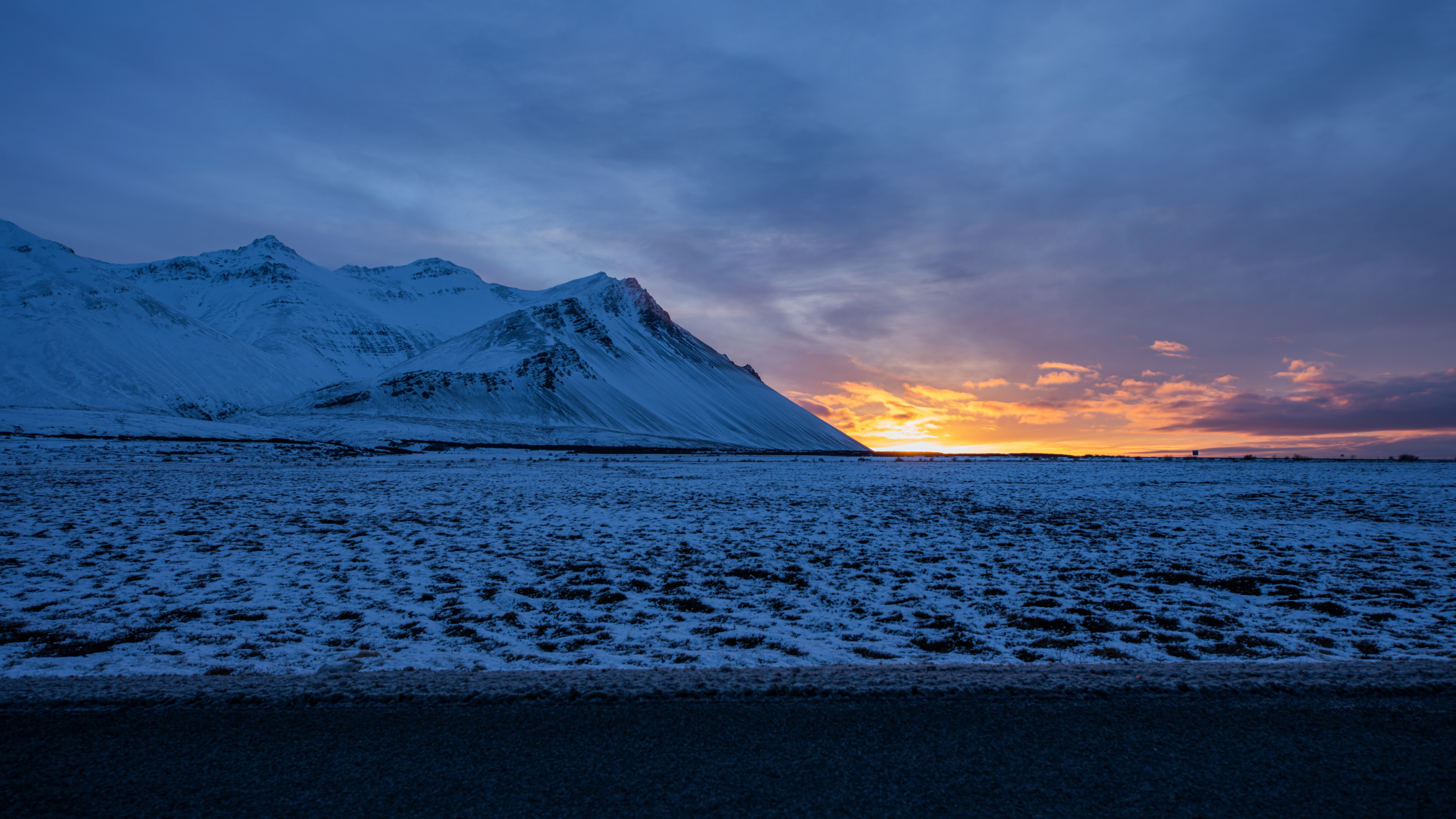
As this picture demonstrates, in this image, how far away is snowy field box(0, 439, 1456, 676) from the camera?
538cm

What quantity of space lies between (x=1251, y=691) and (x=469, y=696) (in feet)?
14.1

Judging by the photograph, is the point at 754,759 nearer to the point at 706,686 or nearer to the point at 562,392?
the point at 706,686

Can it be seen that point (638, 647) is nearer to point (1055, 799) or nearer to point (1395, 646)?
point (1055, 799)

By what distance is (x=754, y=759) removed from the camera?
2881 mm

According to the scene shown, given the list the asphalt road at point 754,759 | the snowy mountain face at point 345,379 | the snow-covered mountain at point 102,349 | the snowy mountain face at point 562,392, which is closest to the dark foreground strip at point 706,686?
the asphalt road at point 754,759

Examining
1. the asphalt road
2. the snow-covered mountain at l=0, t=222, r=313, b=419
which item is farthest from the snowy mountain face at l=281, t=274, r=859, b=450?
the asphalt road

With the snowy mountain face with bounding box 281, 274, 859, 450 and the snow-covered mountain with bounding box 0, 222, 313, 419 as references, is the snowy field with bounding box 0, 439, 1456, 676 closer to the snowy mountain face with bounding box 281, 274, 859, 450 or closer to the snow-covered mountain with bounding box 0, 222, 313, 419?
the snow-covered mountain with bounding box 0, 222, 313, 419

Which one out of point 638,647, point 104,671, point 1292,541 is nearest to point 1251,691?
point 638,647

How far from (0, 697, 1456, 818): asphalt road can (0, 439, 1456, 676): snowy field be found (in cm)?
171

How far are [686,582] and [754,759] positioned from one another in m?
5.34

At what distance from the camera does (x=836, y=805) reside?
254 cm

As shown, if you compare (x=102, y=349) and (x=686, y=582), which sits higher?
(x=102, y=349)

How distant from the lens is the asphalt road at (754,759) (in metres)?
2.53

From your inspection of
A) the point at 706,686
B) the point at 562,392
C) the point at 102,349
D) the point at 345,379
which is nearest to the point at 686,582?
the point at 706,686
